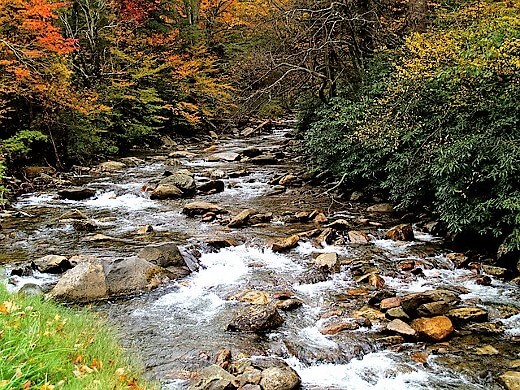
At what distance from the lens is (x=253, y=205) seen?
12688mm

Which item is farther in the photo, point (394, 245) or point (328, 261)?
point (394, 245)

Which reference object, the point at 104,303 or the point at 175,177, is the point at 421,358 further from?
the point at 175,177

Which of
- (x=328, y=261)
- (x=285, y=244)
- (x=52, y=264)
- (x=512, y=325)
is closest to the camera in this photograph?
(x=512, y=325)

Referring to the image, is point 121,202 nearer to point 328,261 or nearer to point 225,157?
point 328,261

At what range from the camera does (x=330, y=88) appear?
15.0 metres

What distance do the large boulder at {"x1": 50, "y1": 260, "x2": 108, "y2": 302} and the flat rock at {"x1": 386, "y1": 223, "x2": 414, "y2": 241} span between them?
224 inches

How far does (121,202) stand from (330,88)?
720cm

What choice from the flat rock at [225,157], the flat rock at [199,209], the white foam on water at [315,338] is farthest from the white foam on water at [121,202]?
the white foam on water at [315,338]

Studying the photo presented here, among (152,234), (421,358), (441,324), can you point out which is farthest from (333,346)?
(152,234)

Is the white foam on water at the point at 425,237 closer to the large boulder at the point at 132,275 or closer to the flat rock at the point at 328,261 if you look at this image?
the flat rock at the point at 328,261

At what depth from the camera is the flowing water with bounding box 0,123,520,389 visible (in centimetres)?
537

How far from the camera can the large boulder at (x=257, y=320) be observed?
621 centimetres

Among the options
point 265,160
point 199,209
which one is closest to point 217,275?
Answer: point 199,209

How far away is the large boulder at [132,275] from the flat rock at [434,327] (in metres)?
4.00
